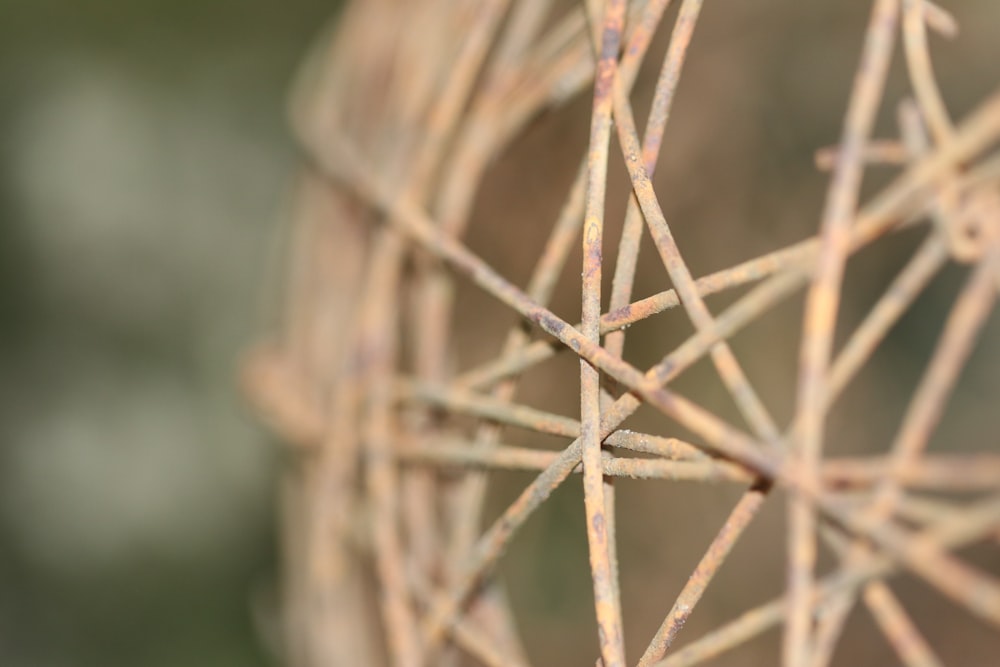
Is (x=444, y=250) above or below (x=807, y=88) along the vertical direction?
below

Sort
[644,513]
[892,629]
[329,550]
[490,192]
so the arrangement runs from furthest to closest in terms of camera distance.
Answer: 1. [644,513]
2. [490,192]
3. [329,550]
4. [892,629]

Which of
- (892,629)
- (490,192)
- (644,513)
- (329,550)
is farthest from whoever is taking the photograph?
(644,513)

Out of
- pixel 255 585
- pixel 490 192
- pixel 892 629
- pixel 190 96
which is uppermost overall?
pixel 190 96

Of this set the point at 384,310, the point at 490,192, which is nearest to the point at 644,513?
the point at 490,192

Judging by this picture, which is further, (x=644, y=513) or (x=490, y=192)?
(x=644, y=513)

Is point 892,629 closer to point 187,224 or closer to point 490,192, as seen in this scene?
point 490,192
